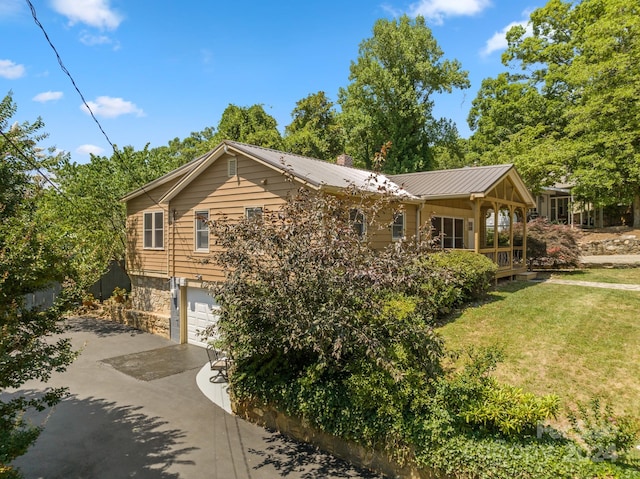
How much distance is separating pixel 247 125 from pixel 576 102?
24163 mm

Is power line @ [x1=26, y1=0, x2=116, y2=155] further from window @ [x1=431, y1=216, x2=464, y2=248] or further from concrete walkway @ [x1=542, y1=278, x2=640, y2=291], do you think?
concrete walkway @ [x1=542, y1=278, x2=640, y2=291]

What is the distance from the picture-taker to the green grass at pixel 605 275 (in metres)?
15.9

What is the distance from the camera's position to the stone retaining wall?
76.4 feet

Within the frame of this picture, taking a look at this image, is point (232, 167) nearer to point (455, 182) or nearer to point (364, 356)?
point (455, 182)

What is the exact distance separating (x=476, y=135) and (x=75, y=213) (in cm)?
2733

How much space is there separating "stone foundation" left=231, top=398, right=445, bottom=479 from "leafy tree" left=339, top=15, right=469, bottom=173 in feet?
79.9

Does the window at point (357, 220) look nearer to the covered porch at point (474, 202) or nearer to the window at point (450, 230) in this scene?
the covered porch at point (474, 202)

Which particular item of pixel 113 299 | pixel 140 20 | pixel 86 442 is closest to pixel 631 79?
pixel 140 20

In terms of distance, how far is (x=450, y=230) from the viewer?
1784 cm

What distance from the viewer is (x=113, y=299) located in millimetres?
18984

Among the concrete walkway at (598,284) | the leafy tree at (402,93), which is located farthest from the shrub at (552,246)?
the leafy tree at (402,93)

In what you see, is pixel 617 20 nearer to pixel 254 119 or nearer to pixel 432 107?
pixel 432 107

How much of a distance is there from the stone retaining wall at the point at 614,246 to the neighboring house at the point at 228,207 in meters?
8.57

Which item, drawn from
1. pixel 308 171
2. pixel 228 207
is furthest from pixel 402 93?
pixel 228 207
